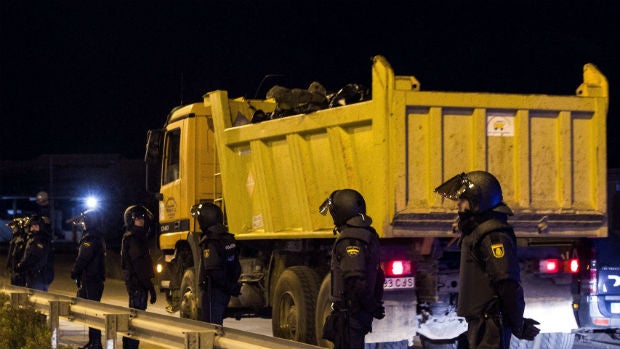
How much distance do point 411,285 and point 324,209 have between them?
217cm

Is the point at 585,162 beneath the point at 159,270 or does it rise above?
above

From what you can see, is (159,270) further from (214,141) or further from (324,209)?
(324,209)

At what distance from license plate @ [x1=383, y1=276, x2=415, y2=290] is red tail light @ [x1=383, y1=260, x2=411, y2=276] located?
55 millimetres

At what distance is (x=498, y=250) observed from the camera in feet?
21.1

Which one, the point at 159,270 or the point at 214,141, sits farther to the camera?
the point at 159,270

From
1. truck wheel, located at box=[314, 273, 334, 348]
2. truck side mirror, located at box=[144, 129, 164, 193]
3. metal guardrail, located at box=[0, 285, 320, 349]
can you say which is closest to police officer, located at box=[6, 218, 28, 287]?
truck side mirror, located at box=[144, 129, 164, 193]

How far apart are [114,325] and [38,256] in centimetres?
643

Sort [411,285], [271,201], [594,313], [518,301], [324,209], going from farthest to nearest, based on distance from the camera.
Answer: [271,201] < [594,313] < [411,285] < [324,209] < [518,301]

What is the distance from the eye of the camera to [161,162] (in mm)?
15055

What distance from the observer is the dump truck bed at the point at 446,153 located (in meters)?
10.1

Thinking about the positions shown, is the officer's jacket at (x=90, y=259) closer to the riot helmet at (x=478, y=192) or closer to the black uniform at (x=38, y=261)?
the black uniform at (x=38, y=261)

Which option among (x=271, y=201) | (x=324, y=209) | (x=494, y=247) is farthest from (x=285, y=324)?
(x=494, y=247)

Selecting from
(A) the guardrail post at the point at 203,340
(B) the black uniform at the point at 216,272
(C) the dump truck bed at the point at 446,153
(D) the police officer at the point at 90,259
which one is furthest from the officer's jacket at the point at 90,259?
(A) the guardrail post at the point at 203,340

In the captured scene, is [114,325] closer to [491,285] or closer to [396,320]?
[396,320]
